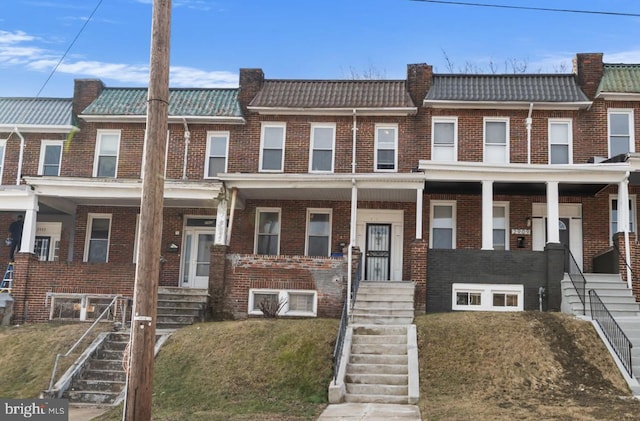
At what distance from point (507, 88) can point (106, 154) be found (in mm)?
12987

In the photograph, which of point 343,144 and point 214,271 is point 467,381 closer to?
point 214,271

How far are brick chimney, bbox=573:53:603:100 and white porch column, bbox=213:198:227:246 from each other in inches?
452

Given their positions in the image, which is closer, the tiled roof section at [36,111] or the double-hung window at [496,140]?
the double-hung window at [496,140]

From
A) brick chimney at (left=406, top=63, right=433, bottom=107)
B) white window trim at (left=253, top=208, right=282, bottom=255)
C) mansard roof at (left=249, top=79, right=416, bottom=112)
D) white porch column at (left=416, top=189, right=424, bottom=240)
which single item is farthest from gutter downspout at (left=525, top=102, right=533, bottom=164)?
white window trim at (left=253, top=208, right=282, bottom=255)

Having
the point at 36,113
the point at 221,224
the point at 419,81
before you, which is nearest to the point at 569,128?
the point at 419,81

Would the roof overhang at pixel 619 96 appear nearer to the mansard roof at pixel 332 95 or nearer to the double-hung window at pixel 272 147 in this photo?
the mansard roof at pixel 332 95

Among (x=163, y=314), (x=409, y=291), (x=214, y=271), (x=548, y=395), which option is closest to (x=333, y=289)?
(x=409, y=291)

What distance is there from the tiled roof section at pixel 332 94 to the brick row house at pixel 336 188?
2.6 inches

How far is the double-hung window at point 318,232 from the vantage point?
21359 mm

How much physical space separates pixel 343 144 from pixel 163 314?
789 centimetres

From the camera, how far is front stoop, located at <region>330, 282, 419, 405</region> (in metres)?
12.7

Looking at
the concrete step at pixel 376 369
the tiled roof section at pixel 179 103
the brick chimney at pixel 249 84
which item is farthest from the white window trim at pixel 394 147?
the concrete step at pixel 376 369

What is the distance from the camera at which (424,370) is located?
13508 millimetres

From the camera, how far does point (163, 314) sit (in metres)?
17.7
